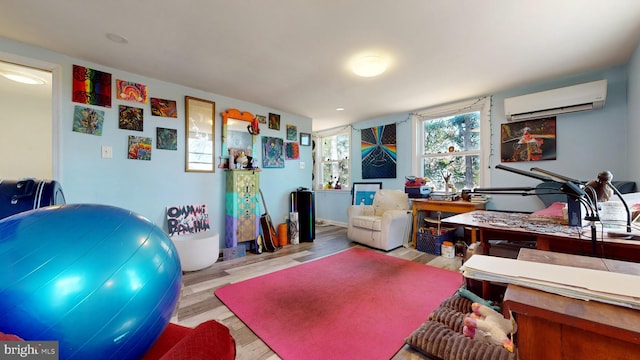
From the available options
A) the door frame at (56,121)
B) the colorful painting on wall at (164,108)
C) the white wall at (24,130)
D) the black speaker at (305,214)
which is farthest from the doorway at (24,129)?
the black speaker at (305,214)

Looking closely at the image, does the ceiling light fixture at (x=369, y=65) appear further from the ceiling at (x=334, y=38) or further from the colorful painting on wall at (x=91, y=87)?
the colorful painting on wall at (x=91, y=87)

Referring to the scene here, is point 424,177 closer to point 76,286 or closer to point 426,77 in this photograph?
point 426,77

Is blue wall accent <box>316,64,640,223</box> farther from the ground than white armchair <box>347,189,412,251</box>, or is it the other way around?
blue wall accent <box>316,64,640,223</box>

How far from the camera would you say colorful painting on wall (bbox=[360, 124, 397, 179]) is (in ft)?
14.5

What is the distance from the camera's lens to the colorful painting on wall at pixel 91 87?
2.38 metres

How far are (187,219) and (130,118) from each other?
135 centimetres

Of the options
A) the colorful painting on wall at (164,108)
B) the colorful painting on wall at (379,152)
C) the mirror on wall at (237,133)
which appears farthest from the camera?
the colorful painting on wall at (379,152)

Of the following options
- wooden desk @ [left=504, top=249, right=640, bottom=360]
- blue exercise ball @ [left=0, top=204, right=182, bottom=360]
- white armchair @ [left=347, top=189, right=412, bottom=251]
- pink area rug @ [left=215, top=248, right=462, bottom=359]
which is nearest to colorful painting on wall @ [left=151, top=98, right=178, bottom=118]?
pink area rug @ [left=215, top=248, right=462, bottom=359]

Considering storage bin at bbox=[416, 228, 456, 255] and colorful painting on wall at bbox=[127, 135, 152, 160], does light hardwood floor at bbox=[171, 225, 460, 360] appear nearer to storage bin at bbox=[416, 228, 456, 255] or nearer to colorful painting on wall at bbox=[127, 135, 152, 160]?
storage bin at bbox=[416, 228, 456, 255]

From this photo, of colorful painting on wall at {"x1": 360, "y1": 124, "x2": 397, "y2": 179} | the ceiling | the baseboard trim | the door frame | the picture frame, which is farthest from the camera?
the baseboard trim

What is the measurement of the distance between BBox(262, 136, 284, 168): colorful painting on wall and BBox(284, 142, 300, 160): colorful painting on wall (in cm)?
10

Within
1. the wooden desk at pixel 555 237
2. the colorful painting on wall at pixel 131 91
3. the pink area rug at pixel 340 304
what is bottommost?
the pink area rug at pixel 340 304

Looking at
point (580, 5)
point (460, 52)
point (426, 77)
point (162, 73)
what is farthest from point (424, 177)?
point (162, 73)

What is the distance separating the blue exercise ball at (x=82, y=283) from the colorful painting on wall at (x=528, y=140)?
396 centimetres
